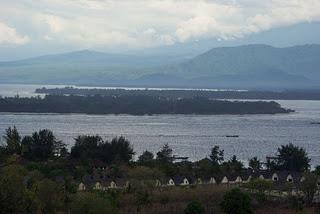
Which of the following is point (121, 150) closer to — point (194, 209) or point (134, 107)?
point (194, 209)

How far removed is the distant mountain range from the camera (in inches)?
6122

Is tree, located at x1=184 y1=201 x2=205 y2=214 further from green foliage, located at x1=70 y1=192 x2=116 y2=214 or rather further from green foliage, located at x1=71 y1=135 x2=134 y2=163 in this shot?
green foliage, located at x1=71 y1=135 x2=134 y2=163

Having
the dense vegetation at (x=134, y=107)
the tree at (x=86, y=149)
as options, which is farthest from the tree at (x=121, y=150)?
the dense vegetation at (x=134, y=107)

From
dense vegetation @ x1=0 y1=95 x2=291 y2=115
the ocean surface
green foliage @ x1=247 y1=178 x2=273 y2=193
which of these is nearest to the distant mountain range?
dense vegetation @ x1=0 y1=95 x2=291 y2=115

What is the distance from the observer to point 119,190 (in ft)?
61.1

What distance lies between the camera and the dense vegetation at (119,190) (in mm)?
13555

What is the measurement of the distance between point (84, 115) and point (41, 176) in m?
45.3

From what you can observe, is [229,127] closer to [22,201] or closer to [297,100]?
[22,201]

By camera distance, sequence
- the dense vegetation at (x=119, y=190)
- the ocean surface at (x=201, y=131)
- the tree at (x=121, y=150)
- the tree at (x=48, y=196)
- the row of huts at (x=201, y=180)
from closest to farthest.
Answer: the dense vegetation at (x=119, y=190)
the tree at (x=48, y=196)
the row of huts at (x=201, y=180)
the tree at (x=121, y=150)
the ocean surface at (x=201, y=131)

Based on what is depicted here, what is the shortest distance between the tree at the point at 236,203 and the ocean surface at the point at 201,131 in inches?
549

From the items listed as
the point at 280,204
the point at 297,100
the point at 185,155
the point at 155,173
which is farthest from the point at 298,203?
the point at 297,100

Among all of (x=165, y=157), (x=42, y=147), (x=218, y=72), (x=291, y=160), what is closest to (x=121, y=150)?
(x=165, y=157)

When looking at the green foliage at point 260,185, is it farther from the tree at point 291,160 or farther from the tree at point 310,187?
the tree at point 291,160

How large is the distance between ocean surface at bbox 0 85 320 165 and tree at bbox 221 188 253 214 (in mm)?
13936
